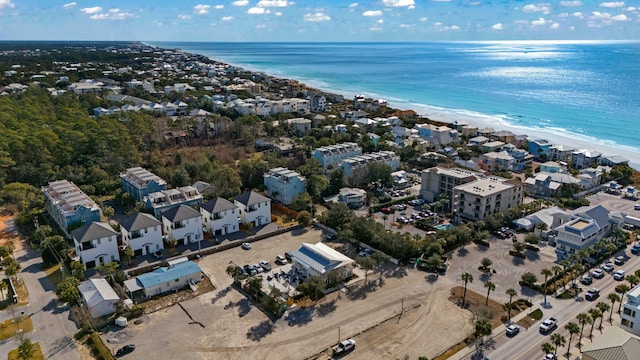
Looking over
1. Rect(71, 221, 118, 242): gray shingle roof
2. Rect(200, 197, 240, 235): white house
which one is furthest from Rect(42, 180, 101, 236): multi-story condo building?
Rect(200, 197, 240, 235): white house

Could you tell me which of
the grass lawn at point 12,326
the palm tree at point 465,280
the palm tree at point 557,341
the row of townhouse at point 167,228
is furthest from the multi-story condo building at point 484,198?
the grass lawn at point 12,326

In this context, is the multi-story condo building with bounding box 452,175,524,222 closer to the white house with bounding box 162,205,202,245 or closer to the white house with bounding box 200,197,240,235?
the white house with bounding box 200,197,240,235

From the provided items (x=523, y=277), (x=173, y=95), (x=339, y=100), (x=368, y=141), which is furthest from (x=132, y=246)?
(x=339, y=100)

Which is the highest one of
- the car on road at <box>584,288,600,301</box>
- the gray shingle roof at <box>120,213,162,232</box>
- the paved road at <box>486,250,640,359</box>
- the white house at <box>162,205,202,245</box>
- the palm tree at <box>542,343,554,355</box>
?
the gray shingle roof at <box>120,213,162,232</box>

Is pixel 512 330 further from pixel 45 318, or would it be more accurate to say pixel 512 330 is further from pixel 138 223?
pixel 45 318

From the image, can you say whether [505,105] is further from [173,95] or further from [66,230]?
[66,230]

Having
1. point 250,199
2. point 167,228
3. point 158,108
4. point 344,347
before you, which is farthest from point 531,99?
point 344,347

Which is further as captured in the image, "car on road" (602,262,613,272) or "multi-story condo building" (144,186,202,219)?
"multi-story condo building" (144,186,202,219)
